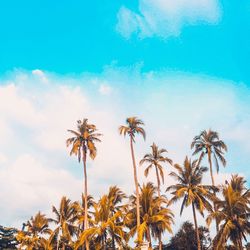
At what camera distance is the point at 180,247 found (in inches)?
1793

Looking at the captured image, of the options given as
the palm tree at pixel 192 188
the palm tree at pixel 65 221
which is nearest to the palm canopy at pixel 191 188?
the palm tree at pixel 192 188

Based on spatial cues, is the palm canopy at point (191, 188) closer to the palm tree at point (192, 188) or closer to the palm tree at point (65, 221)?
the palm tree at point (192, 188)

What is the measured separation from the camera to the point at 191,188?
133 feet

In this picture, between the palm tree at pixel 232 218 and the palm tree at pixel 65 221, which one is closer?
the palm tree at pixel 232 218

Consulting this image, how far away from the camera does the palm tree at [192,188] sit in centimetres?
3969

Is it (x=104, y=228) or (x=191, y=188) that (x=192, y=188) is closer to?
(x=191, y=188)

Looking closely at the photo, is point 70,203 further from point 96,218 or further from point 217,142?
point 217,142

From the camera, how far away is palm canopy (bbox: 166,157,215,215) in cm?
3972

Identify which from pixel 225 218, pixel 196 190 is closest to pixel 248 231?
pixel 225 218

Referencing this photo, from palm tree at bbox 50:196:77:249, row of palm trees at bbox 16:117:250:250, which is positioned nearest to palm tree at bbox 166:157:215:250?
row of palm trees at bbox 16:117:250:250

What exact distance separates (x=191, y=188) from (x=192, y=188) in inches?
5.1

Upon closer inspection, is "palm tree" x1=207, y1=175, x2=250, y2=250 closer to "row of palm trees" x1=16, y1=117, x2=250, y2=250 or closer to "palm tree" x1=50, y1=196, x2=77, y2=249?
"row of palm trees" x1=16, y1=117, x2=250, y2=250

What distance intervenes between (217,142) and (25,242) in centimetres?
3539

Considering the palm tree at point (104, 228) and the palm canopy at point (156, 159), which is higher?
the palm canopy at point (156, 159)
